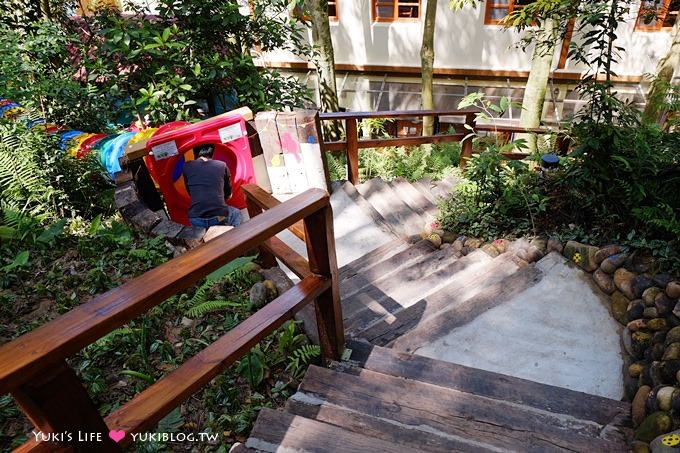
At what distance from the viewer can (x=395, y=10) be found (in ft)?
41.4

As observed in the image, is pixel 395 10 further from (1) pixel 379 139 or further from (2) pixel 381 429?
(2) pixel 381 429

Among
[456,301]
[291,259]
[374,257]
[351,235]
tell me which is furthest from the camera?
[351,235]

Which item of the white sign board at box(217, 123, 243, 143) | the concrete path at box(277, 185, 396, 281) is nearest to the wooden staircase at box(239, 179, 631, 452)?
the concrete path at box(277, 185, 396, 281)

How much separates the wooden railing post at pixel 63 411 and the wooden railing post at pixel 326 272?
110cm

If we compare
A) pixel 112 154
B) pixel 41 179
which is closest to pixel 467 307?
pixel 41 179

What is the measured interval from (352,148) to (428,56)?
15.1ft

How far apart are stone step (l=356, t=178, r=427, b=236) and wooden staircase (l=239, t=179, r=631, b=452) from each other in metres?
1.79

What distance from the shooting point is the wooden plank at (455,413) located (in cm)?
214

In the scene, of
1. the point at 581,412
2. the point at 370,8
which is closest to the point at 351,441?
the point at 581,412

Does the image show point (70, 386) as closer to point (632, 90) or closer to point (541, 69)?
point (541, 69)

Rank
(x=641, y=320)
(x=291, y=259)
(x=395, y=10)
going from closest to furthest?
(x=291, y=259) → (x=641, y=320) → (x=395, y=10)

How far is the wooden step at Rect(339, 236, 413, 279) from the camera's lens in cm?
476

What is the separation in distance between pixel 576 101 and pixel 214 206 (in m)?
11.7

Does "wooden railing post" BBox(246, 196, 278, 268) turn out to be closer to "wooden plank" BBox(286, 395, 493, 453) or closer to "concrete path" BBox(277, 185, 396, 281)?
"wooden plank" BBox(286, 395, 493, 453)
